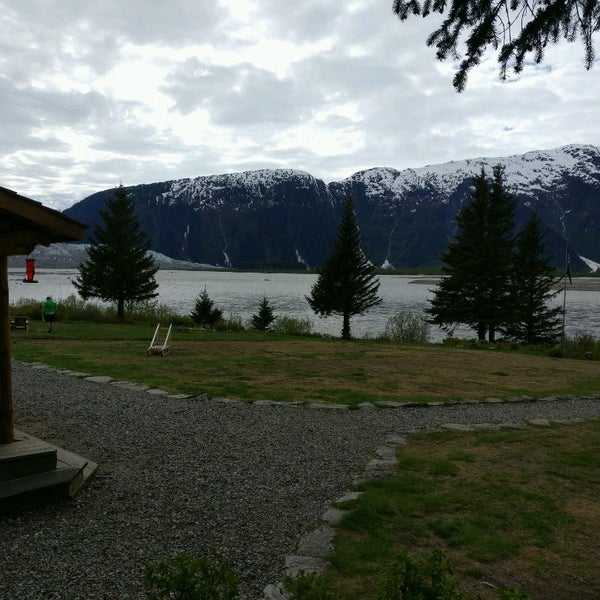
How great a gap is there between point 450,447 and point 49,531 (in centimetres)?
526

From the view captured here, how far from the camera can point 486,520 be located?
4586mm

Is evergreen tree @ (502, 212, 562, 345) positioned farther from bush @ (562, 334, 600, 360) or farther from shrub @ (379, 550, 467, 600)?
shrub @ (379, 550, 467, 600)

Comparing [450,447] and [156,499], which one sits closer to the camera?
[156,499]

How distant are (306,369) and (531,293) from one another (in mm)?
25872

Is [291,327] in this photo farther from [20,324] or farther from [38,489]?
[38,489]

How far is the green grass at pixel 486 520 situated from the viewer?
12.0 feet

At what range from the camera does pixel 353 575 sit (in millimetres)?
3625

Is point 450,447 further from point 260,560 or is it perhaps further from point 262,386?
point 262,386

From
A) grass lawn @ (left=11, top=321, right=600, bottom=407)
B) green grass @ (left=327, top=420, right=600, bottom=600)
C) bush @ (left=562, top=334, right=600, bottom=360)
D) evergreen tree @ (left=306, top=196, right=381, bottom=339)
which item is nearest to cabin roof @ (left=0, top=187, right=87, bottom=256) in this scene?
green grass @ (left=327, top=420, right=600, bottom=600)

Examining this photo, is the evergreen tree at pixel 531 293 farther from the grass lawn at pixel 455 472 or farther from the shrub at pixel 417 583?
the shrub at pixel 417 583

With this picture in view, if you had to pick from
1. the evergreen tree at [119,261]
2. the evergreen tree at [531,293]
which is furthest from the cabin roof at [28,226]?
the evergreen tree at [531,293]

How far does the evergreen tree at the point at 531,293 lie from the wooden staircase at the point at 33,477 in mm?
32001

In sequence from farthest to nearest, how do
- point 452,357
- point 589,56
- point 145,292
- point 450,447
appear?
point 145,292 < point 452,357 < point 450,447 < point 589,56

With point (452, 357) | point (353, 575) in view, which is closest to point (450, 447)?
point (353, 575)
